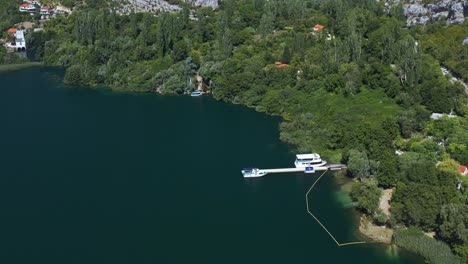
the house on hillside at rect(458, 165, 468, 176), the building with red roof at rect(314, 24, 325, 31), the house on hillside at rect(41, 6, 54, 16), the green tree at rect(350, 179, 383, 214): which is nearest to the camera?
the green tree at rect(350, 179, 383, 214)

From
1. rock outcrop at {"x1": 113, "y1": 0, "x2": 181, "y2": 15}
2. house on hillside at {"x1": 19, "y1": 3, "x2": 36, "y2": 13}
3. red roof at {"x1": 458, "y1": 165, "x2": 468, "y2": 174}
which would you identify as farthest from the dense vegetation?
rock outcrop at {"x1": 113, "y1": 0, "x2": 181, "y2": 15}

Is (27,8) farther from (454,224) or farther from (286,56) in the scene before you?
(454,224)

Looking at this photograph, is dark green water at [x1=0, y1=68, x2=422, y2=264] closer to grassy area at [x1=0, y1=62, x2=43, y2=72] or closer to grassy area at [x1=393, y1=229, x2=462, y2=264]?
grassy area at [x1=393, y1=229, x2=462, y2=264]

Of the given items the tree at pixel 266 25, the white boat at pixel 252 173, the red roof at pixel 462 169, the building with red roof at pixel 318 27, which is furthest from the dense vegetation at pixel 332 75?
the white boat at pixel 252 173

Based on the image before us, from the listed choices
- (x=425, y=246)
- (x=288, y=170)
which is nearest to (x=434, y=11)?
(x=288, y=170)

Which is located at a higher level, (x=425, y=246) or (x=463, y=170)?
(x=463, y=170)

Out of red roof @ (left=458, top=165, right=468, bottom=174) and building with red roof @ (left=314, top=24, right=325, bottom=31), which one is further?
building with red roof @ (left=314, top=24, right=325, bottom=31)

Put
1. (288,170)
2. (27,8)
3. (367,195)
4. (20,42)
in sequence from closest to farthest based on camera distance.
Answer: (367,195)
(288,170)
(20,42)
(27,8)

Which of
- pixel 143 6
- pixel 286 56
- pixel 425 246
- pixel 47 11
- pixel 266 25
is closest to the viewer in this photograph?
pixel 425 246
